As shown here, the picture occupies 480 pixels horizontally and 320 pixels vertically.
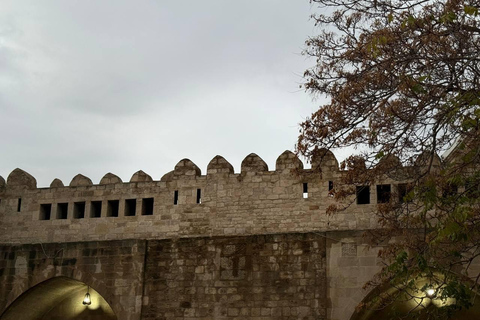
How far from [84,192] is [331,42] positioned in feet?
36.1

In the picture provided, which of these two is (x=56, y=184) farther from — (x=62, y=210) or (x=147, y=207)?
(x=147, y=207)

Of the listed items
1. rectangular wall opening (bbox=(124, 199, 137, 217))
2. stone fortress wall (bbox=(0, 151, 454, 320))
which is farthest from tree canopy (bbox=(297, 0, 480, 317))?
rectangular wall opening (bbox=(124, 199, 137, 217))

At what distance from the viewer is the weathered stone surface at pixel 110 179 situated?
19.1 m

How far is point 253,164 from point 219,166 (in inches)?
35.1

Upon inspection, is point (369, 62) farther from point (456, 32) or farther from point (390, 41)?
point (456, 32)

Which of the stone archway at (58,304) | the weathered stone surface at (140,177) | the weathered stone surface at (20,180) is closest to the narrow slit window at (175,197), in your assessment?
the weathered stone surface at (140,177)

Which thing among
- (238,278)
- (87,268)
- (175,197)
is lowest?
(238,278)

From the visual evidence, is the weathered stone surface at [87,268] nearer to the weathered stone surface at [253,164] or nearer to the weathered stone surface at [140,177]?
the weathered stone surface at [140,177]

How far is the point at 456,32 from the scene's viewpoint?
349 inches

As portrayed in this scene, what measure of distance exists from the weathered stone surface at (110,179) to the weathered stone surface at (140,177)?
362 millimetres

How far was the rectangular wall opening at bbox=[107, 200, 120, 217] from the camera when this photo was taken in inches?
748

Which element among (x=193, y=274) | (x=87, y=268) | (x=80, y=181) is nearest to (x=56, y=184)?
(x=80, y=181)

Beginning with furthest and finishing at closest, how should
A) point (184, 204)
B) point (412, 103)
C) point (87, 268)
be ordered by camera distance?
point (184, 204) < point (87, 268) < point (412, 103)

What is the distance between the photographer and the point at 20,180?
1992 cm
